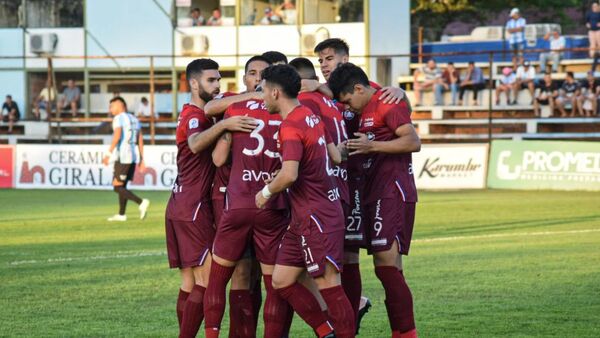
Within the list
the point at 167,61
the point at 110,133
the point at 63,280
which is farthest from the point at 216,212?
the point at 167,61

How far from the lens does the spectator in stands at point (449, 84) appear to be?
117 feet

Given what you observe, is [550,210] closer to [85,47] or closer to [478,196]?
[478,196]

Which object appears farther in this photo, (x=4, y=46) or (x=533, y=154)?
(x=4, y=46)

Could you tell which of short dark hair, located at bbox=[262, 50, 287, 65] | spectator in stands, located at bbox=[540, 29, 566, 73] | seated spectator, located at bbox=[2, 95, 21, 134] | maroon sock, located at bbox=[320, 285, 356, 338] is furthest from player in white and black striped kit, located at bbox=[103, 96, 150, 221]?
seated spectator, located at bbox=[2, 95, 21, 134]

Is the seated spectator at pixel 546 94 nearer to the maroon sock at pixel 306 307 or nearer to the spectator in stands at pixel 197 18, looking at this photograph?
the spectator in stands at pixel 197 18

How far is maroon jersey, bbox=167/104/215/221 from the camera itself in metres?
9.29

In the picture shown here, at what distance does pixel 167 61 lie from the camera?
39.8 meters

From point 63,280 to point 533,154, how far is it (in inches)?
679

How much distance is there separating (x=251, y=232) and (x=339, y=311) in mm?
884

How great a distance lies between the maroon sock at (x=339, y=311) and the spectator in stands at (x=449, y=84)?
27236 millimetres

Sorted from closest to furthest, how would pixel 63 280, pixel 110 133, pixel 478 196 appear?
1. pixel 63 280
2. pixel 478 196
3. pixel 110 133

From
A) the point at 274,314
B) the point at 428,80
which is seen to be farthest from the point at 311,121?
the point at 428,80

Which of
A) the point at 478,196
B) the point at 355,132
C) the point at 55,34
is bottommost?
the point at 478,196

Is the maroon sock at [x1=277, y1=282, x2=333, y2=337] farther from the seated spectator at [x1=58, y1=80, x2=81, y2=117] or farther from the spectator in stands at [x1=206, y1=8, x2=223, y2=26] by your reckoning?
the spectator in stands at [x1=206, y1=8, x2=223, y2=26]
